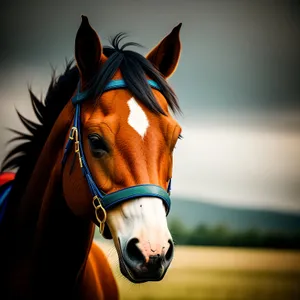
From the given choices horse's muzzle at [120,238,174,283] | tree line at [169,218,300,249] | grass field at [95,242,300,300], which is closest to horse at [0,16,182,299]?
horse's muzzle at [120,238,174,283]

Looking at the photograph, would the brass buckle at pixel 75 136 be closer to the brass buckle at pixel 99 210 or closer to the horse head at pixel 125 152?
the horse head at pixel 125 152

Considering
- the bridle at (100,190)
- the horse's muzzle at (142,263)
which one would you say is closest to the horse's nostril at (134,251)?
the horse's muzzle at (142,263)

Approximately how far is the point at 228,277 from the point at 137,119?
10.6 feet

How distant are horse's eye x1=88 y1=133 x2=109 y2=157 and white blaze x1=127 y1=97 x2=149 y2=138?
15 centimetres

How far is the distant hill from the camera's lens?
15.6 feet

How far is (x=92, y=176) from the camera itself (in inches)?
77.4

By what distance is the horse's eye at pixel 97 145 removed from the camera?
1923 mm

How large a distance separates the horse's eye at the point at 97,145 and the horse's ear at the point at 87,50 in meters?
0.37

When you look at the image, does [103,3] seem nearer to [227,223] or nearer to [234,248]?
[227,223]

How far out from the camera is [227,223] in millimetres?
4828

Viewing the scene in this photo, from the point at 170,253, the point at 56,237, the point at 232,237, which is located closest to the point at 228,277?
the point at 232,237

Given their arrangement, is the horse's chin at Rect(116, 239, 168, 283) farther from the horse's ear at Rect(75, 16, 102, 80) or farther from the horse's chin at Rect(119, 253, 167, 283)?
the horse's ear at Rect(75, 16, 102, 80)

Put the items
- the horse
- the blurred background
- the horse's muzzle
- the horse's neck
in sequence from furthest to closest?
the blurred background
the horse's neck
the horse
the horse's muzzle

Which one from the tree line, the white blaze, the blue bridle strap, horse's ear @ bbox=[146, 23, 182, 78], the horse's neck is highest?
horse's ear @ bbox=[146, 23, 182, 78]
